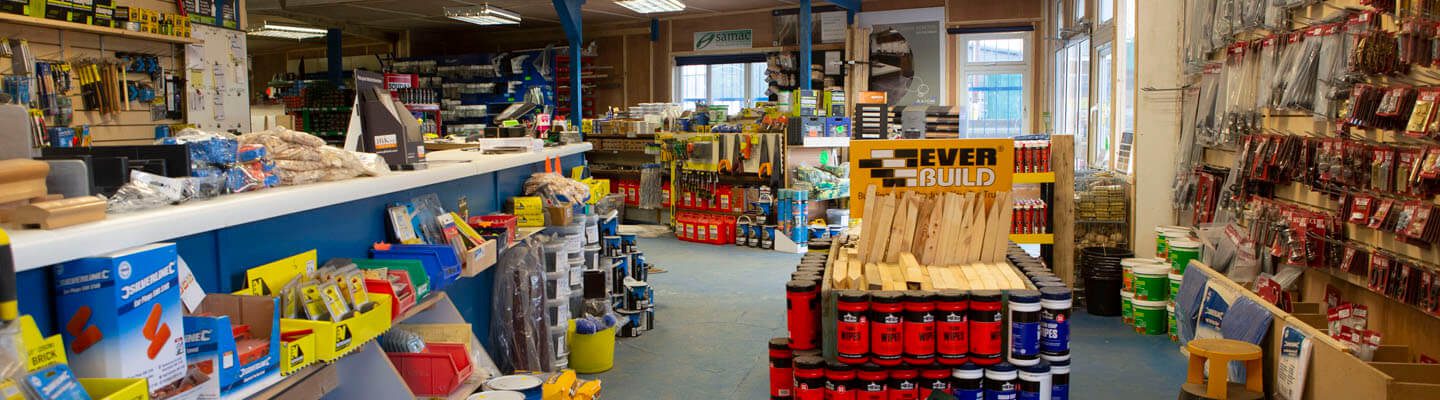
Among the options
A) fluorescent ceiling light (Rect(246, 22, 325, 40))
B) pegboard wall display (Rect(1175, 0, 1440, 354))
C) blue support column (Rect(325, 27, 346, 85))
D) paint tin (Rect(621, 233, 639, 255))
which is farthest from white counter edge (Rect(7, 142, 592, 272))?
blue support column (Rect(325, 27, 346, 85))

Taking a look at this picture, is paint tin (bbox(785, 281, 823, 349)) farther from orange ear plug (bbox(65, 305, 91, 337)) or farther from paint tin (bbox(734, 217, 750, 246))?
paint tin (bbox(734, 217, 750, 246))

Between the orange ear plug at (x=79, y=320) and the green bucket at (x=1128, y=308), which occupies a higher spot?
the orange ear plug at (x=79, y=320)

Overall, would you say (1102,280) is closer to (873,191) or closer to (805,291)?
→ (873,191)

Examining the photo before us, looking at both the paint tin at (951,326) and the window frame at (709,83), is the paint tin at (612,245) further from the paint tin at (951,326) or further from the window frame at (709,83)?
the window frame at (709,83)

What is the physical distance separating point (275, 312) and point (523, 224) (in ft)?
8.69

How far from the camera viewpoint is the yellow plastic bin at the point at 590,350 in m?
5.46

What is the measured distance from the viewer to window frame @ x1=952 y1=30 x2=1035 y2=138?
1291 centimetres

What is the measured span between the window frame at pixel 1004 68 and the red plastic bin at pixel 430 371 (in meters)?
10.6

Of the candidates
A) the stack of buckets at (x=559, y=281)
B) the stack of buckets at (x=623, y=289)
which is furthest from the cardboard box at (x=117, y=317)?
the stack of buckets at (x=623, y=289)

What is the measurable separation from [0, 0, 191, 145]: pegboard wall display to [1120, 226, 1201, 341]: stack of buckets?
6893 millimetres

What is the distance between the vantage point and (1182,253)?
6.09 metres

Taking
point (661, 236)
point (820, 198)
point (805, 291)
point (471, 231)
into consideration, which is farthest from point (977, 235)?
point (661, 236)

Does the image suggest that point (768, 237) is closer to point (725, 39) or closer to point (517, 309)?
point (725, 39)

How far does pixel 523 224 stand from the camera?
5176mm
